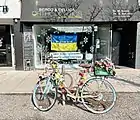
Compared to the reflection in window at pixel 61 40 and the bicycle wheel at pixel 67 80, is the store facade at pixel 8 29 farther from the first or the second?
Answer: the bicycle wheel at pixel 67 80

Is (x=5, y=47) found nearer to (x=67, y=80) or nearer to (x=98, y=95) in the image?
(x=67, y=80)

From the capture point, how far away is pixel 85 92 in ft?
17.7

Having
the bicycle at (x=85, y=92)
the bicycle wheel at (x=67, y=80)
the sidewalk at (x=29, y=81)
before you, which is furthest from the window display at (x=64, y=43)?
the bicycle at (x=85, y=92)

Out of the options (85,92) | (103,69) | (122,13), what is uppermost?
(122,13)

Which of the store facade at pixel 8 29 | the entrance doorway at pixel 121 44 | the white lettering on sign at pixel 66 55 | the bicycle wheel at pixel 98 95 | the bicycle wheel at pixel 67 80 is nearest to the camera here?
the bicycle wheel at pixel 98 95

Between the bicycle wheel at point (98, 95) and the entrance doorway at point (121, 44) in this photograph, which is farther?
the entrance doorway at point (121, 44)

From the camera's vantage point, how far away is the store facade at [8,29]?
1034cm

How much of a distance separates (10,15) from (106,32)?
4833 millimetres

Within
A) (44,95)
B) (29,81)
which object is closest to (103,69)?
(44,95)

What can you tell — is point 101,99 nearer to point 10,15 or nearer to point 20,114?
point 20,114

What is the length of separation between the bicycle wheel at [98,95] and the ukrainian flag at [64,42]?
19.8 ft

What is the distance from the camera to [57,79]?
5449 millimetres

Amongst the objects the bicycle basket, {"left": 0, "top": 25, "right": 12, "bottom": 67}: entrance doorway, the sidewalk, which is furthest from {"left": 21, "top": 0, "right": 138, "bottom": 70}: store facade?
the bicycle basket

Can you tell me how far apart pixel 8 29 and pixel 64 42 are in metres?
2.87
